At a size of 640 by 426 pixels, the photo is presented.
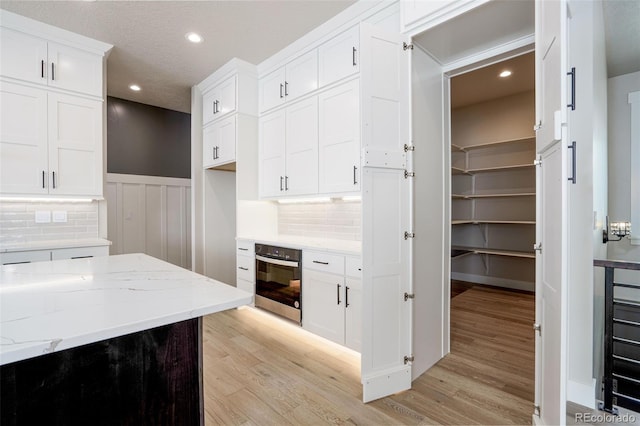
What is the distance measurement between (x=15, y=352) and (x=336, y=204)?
286cm

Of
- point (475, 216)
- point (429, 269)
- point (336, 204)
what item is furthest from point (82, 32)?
point (475, 216)

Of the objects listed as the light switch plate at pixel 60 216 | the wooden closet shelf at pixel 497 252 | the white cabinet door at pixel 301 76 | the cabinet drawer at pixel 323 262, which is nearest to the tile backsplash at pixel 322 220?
the cabinet drawer at pixel 323 262

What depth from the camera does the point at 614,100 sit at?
258 centimetres

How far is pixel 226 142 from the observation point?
3.80 meters

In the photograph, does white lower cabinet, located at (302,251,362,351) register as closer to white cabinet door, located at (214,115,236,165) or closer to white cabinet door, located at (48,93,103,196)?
→ white cabinet door, located at (214,115,236,165)

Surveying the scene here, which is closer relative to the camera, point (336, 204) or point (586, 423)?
point (586, 423)

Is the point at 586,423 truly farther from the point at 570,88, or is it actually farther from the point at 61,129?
the point at 61,129

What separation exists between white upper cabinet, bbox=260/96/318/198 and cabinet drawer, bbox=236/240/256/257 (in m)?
0.62

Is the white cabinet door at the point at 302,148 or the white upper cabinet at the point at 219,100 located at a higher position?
the white upper cabinet at the point at 219,100

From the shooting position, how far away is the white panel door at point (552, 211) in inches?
47.1

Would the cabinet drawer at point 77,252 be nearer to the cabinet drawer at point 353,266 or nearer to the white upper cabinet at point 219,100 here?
the white upper cabinet at point 219,100

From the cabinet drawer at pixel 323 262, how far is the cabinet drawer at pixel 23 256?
93.4 inches

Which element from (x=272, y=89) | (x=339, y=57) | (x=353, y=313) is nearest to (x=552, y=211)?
(x=353, y=313)

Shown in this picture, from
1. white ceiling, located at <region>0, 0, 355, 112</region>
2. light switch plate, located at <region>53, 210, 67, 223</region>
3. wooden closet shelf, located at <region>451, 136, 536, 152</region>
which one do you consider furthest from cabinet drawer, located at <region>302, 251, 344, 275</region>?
wooden closet shelf, located at <region>451, 136, 536, 152</region>
